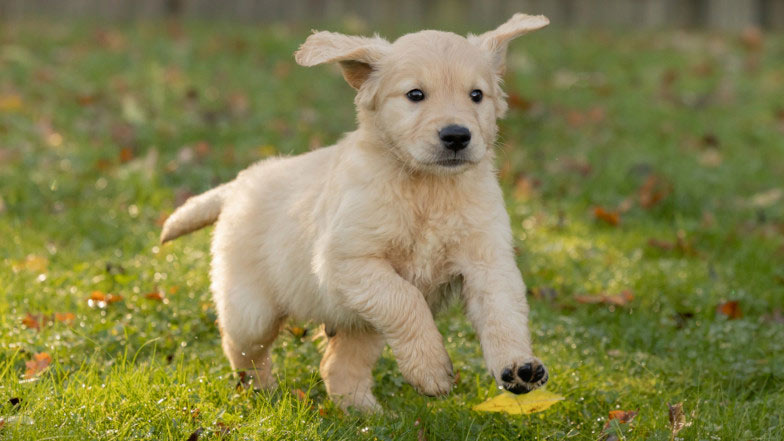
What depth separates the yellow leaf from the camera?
10.7ft

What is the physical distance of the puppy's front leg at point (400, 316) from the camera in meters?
3.14

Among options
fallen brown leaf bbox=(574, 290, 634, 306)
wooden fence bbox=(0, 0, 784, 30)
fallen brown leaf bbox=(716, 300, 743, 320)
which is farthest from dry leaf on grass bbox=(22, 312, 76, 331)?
wooden fence bbox=(0, 0, 784, 30)

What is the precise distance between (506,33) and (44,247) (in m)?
2.87

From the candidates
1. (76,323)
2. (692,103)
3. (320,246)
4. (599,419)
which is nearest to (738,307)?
(599,419)

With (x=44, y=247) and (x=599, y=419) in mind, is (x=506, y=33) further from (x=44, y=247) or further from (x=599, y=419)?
(x=44, y=247)

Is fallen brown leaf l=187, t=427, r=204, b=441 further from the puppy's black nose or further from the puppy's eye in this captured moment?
the puppy's eye

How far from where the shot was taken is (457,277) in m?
3.45

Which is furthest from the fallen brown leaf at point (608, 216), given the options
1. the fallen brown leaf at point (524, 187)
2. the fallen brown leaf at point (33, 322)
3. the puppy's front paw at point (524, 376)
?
the fallen brown leaf at point (33, 322)

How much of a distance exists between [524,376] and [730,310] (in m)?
2.10

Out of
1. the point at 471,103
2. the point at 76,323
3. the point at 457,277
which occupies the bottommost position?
the point at 76,323

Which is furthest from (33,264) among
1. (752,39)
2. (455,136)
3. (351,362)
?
(752,39)

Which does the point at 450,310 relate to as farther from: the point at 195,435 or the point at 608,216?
the point at 608,216

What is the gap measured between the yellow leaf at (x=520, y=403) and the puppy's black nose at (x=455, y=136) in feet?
2.86

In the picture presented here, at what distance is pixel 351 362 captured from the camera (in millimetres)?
3869
